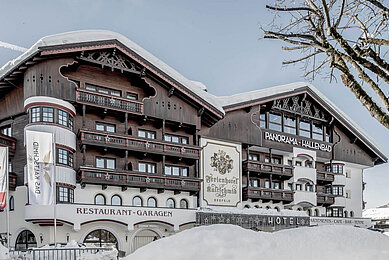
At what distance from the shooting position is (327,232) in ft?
16.4

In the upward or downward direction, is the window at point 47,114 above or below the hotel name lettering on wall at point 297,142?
above

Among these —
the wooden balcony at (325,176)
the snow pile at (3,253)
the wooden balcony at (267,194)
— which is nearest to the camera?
the snow pile at (3,253)

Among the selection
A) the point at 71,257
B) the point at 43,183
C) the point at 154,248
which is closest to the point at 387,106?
the point at 154,248

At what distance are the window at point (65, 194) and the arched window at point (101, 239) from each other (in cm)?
259

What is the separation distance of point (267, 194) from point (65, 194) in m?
17.5

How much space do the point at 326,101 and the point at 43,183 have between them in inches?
1141

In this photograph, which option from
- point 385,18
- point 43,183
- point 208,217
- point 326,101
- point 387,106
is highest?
point 326,101

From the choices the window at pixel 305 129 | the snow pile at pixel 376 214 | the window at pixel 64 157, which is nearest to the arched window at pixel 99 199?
the window at pixel 64 157

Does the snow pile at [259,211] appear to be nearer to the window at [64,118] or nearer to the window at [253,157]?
the window at [253,157]

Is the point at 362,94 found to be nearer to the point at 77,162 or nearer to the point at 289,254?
the point at 289,254

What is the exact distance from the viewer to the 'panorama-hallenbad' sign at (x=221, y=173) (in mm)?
32656

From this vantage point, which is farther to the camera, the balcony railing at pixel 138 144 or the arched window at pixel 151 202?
→ the arched window at pixel 151 202

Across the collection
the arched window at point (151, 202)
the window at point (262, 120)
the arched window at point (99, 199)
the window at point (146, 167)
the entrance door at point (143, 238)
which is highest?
the window at point (262, 120)

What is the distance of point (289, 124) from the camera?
129ft
